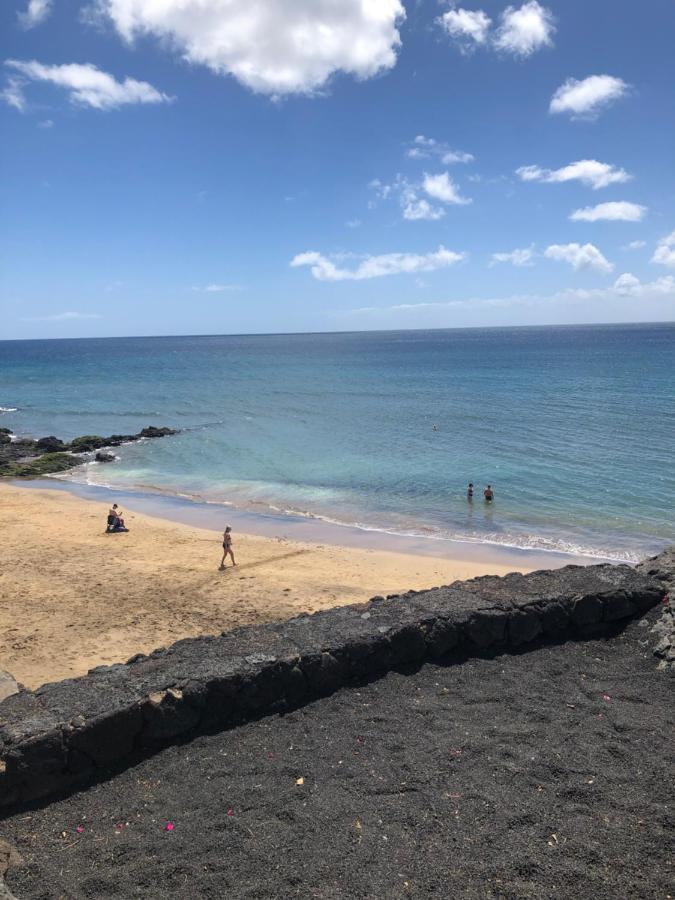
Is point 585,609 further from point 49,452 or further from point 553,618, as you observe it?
point 49,452

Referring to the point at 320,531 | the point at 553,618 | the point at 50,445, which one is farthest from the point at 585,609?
the point at 50,445

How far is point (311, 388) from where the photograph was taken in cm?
7712

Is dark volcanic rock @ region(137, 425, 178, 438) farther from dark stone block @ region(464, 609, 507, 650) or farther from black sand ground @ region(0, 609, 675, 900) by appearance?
black sand ground @ region(0, 609, 675, 900)

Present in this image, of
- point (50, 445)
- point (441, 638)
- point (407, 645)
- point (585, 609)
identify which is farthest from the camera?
point (50, 445)

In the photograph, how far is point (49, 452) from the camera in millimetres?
41156

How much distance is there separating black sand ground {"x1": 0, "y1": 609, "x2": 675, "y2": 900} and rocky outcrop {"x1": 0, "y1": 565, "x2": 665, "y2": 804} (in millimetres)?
308

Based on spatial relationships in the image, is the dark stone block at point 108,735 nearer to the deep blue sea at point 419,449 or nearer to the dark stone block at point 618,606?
the dark stone block at point 618,606

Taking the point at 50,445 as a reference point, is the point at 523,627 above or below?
above

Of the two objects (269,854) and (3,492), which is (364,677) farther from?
(3,492)

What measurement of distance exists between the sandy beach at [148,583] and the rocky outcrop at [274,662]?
4.76 meters

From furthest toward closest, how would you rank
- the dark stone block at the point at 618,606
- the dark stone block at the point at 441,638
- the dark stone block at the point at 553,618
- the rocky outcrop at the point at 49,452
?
the rocky outcrop at the point at 49,452 → the dark stone block at the point at 618,606 → the dark stone block at the point at 553,618 → the dark stone block at the point at 441,638

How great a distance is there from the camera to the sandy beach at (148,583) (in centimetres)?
1327

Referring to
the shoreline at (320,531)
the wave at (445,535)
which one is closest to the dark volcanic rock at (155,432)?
the shoreline at (320,531)

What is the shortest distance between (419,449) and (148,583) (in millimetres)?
23934
